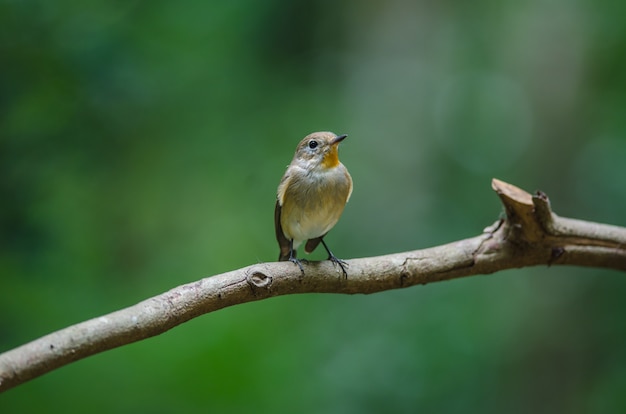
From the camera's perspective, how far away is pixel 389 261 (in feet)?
10.1

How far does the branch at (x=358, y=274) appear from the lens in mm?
2174

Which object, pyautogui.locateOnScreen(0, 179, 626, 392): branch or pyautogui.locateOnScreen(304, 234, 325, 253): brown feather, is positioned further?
pyautogui.locateOnScreen(304, 234, 325, 253): brown feather

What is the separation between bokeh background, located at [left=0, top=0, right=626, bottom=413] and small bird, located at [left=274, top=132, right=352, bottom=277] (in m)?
1.51

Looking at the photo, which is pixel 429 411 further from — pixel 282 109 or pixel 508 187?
pixel 282 109

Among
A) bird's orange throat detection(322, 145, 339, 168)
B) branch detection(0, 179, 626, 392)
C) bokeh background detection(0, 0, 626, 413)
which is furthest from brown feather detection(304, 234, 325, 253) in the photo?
bokeh background detection(0, 0, 626, 413)

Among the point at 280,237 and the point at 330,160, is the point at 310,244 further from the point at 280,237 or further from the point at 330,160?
the point at 330,160

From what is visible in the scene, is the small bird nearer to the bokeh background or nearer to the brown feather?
the brown feather

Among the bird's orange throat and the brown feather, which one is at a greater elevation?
the bird's orange throat

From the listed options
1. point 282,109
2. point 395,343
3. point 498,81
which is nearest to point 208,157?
point 282,109

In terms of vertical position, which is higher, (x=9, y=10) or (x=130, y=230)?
(x=9, y=10)

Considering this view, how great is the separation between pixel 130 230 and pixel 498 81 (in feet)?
14.3

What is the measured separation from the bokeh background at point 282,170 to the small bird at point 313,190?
4.94ft

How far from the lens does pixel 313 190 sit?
3.34 meters

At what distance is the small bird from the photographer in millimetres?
3355
